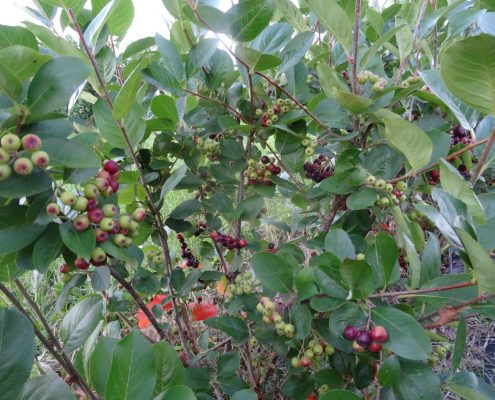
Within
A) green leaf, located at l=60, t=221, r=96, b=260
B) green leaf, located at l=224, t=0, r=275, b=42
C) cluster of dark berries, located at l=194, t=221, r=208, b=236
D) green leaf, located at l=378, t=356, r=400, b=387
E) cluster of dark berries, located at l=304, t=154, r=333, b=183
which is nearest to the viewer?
green leaf, located at l=60, t=221, r=96, b=260

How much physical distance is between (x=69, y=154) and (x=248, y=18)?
1.83ft

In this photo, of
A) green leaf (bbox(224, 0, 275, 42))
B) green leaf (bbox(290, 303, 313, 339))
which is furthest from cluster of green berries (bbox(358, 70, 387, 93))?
green leaf (bbox(290, 303, 313, 339))

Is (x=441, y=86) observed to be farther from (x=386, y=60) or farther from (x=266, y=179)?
(x=386, y=60)

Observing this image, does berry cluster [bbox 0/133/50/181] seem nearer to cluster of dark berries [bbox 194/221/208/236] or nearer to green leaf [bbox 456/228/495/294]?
green leaf [bbox 456/228/495/294]

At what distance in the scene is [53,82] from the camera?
711mm

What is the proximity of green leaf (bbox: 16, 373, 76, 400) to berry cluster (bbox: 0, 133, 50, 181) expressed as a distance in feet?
1.11

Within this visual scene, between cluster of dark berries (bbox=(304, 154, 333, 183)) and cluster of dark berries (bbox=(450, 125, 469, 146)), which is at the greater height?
cluster of dark berries (bbox=(450, 125, 469, 146))

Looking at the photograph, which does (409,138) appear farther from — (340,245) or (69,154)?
(69,154)

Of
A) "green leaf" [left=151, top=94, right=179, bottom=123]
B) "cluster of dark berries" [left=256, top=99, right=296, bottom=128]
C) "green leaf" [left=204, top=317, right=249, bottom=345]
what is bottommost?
"green leaf" [left=204, top=317, right=249, bottom=345]

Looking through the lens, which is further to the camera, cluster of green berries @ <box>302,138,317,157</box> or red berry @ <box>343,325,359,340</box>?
cluster of green berries @ <box>302,138,317,157</box>

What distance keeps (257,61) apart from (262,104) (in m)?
0.28

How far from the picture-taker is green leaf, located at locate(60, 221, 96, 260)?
2.42ft

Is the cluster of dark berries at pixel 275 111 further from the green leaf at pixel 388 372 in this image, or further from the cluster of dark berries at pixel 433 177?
the green leaf at pixel 388 372

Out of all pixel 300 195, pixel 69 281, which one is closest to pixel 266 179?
pixel 300 195
